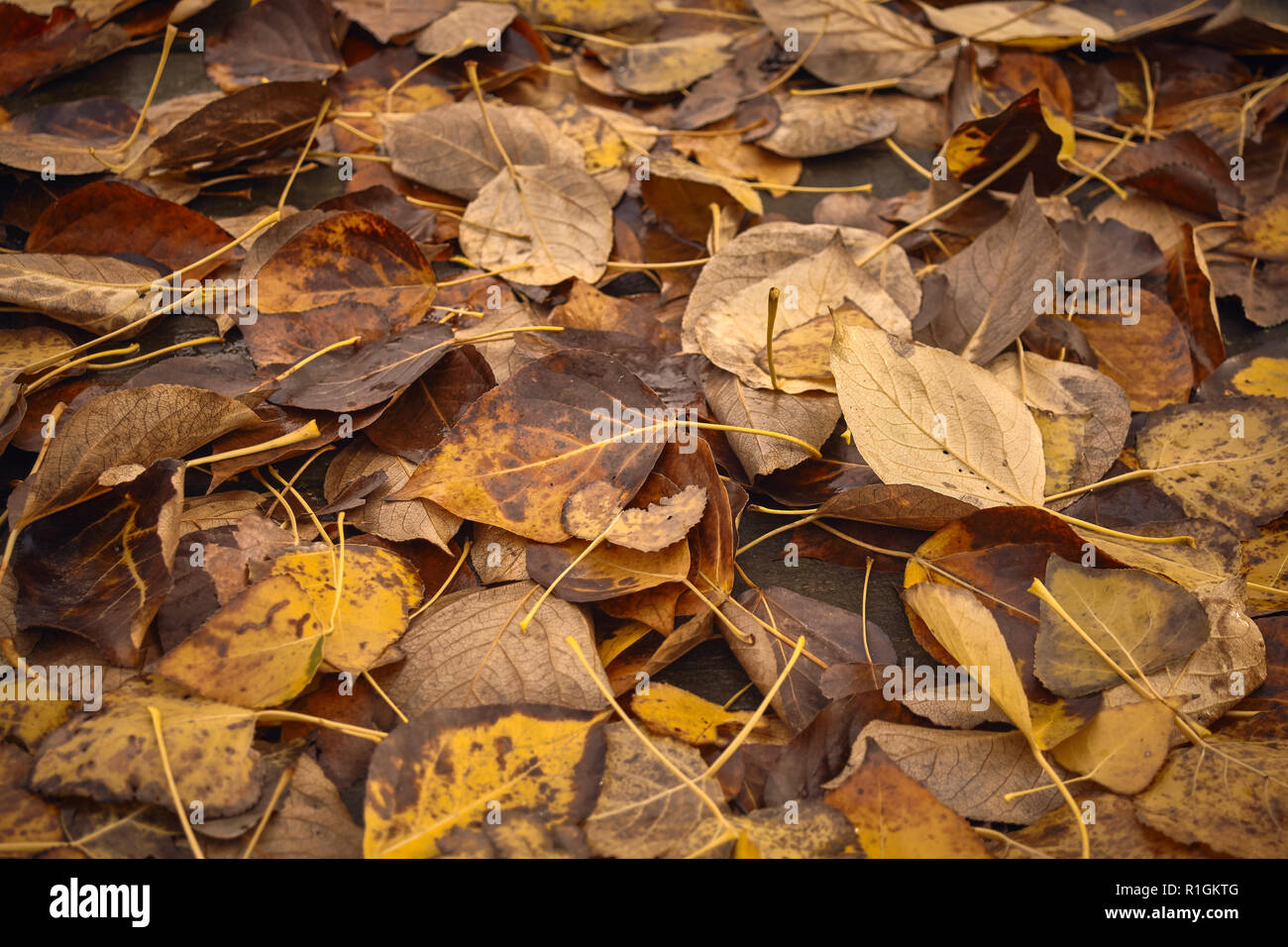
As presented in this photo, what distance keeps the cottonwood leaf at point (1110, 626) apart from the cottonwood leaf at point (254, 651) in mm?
802

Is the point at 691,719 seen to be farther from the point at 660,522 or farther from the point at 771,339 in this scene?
the point at 771,339

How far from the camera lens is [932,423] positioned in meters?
1.04

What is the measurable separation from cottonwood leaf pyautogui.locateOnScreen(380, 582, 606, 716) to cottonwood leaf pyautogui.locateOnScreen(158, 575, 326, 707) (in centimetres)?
10

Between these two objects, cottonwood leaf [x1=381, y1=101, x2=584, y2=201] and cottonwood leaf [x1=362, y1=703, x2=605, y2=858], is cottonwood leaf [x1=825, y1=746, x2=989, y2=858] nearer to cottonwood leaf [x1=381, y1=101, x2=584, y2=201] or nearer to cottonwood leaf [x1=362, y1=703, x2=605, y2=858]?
cottonwood leaf [x1=362, y1=703, x2=605, y2=858]

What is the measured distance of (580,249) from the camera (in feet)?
4.46

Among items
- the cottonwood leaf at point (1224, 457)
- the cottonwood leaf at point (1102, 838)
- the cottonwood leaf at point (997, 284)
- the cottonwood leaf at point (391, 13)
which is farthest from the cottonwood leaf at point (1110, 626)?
the cottonwood leaf at point (391, 13)

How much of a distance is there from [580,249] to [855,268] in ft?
1.43

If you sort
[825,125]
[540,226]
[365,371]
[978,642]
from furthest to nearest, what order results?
[825,125] < [540,226] < [365,371] < [978,642]

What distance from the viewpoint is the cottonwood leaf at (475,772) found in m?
0.78

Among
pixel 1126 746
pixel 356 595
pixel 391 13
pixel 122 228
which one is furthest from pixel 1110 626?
pixel 391 13

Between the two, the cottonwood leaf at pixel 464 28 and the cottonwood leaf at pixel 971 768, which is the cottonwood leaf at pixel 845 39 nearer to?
the cottonwood leaf at pixel 464 28

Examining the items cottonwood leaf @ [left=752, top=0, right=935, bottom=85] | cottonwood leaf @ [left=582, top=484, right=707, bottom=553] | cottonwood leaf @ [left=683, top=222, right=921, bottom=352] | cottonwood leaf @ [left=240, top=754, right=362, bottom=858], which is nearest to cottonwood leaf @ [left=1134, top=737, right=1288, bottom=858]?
cottonwood leaf @ [left=582, top=484, right=707, bottom=553]

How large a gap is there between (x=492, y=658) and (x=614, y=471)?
0.26 metres

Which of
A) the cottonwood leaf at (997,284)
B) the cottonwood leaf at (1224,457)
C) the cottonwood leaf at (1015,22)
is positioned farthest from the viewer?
the cottonwood leaf at (1015,22)
